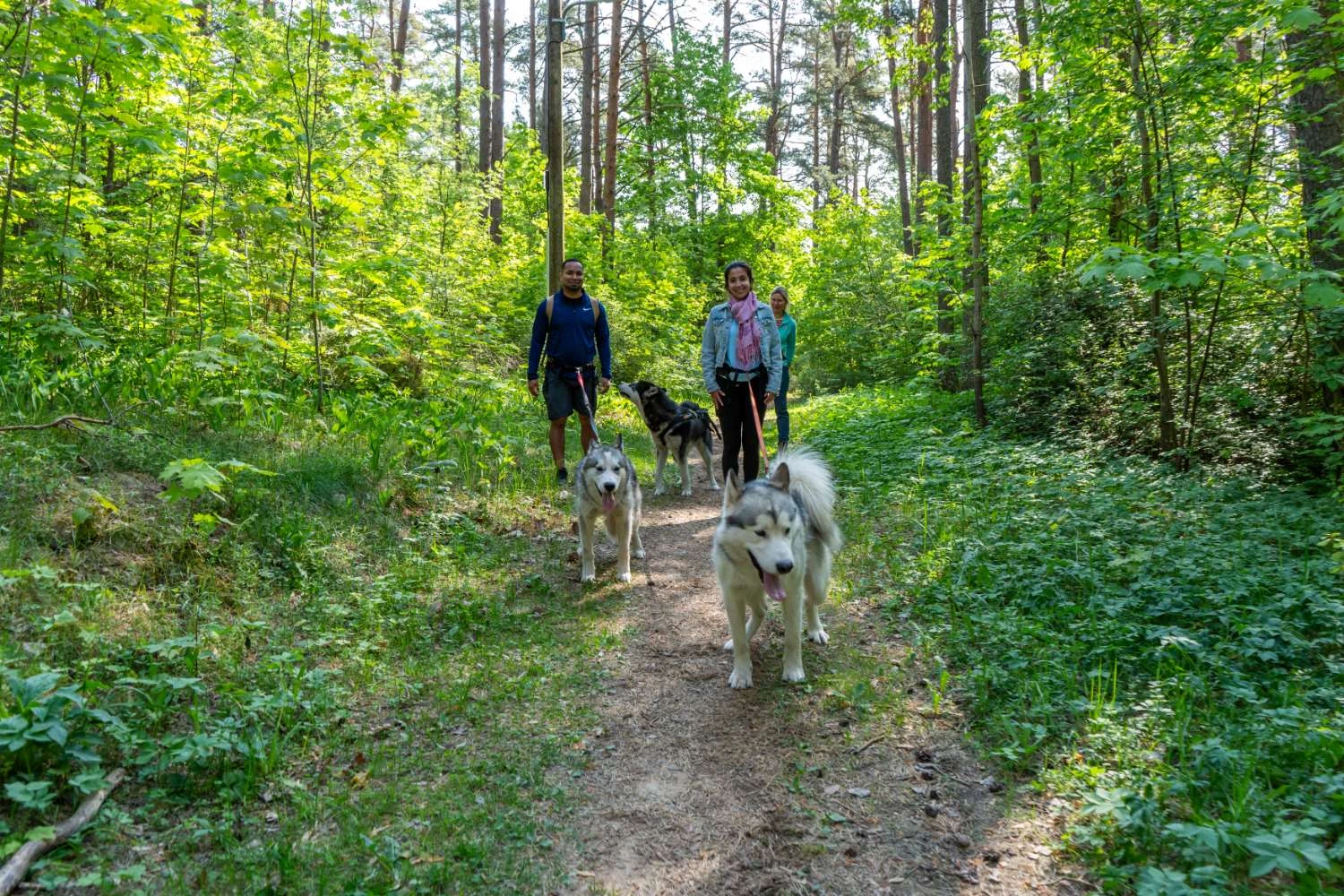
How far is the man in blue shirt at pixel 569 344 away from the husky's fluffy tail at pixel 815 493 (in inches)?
138

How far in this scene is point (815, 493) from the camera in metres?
4.39

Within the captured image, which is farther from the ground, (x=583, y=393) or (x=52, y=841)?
(x=583, y=393)

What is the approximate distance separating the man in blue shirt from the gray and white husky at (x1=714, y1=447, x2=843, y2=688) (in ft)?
11.9

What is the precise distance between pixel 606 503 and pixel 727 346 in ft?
5.90

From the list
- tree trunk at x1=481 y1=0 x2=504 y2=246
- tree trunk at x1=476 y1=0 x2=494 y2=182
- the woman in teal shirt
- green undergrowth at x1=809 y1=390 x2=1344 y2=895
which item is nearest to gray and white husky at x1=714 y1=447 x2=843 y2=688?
green undergrowth at x1=809 y1=390 x2=1344 y2=895

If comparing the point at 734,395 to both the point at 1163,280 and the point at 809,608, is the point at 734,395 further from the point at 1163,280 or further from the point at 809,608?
the point at 1163,280

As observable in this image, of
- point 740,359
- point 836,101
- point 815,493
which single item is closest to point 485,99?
point 836,101

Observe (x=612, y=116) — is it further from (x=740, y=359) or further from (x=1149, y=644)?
(x=1149, y=644)

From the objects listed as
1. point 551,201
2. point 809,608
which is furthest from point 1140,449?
point 551,201

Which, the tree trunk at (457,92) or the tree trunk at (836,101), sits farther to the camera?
the tree trunk at (836,101)

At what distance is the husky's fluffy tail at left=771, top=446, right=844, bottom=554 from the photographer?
4355 mm

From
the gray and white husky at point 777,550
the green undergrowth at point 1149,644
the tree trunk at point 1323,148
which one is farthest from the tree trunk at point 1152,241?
the gray and white husky at point 777,550

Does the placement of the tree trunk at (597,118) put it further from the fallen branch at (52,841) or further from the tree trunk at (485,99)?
the fallen branch at (52,841)

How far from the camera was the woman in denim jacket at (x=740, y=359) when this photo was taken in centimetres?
623
